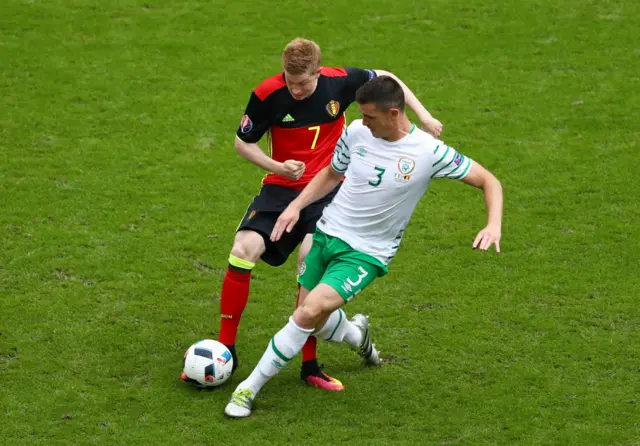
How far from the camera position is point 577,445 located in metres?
6.42

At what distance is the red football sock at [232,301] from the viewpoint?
7.40 metres

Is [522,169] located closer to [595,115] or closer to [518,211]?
[518,211]

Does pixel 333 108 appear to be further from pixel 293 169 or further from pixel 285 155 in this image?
pixel 293 169

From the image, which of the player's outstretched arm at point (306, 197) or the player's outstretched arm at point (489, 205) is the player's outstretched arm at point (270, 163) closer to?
the player's outstretched arm at point (306, 197)

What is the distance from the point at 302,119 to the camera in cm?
752

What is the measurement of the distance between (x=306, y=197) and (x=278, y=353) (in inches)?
46.0

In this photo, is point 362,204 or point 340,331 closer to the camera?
point 362,204

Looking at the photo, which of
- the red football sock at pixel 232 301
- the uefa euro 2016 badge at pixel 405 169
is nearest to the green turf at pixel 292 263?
the red football sock at pixel 232 301

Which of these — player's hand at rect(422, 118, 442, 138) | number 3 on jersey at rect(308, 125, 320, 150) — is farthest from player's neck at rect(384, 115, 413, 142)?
number 3 on jersey at rect(308, 125, 320, 150)

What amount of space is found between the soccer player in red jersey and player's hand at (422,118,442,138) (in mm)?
24

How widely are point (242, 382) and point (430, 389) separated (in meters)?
1.43

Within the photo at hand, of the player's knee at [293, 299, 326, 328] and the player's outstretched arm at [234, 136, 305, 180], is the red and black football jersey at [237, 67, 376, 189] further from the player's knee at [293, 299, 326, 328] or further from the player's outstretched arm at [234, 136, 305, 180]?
the player's knee at [293, 299, 326, 328]

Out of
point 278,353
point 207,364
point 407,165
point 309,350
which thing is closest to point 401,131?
point 407,165

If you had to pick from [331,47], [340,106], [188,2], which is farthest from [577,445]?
[188,2]
